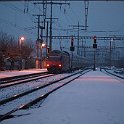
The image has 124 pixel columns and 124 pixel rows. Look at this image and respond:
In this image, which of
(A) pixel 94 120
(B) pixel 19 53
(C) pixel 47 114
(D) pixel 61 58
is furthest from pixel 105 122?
(B) pixel 19 53

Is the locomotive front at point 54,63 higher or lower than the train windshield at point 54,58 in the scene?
lower

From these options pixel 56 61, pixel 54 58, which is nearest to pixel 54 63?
pixel 56 61

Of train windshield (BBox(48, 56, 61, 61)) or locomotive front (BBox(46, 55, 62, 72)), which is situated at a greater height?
train windshield (BBox(48, 56, 61, 61))

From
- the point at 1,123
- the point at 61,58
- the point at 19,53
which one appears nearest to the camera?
the point at 1,123

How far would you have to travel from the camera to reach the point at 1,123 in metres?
10.6

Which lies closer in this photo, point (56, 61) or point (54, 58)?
point (56, 61)

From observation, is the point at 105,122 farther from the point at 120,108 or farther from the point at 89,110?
the point at 120,108

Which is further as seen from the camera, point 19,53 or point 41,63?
point 41,63

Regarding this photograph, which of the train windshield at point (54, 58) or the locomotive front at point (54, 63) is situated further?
the train windshield at point (54, 58)

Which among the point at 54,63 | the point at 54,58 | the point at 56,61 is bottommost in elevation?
the point at 54,63

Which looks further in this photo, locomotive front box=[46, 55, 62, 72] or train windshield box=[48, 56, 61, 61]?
train windshield box=[48, 56, 61, 61]

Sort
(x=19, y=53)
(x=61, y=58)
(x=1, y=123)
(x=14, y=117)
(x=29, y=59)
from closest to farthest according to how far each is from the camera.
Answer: (x=1, y=123) < (x=14, y=117) < (x=61, y=58) < (x=19, y=53) < (x=29, y=59)

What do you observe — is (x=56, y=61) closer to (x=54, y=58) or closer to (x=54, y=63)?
(x=54, y=63)

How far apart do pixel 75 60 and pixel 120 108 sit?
64723mm
